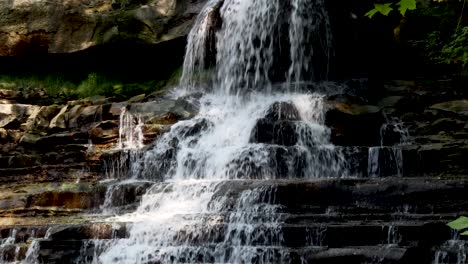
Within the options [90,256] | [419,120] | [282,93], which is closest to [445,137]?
[419,120]

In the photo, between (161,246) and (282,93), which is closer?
(161,246)

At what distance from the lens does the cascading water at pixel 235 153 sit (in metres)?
6.63

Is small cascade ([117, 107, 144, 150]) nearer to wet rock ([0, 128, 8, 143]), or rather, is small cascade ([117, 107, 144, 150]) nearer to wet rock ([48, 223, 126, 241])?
wet rock ([0, 128, 8, 143])

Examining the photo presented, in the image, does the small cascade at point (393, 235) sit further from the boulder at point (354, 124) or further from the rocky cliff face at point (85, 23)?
the rocky cliff face at point (85, 23)

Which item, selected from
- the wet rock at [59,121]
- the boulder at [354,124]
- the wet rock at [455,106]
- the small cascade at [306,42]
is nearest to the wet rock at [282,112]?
the boulder at [354,124]

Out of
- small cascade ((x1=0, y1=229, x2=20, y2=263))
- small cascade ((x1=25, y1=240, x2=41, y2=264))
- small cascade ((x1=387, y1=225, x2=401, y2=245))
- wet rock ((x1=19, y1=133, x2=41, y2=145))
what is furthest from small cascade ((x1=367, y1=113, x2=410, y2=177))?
wet rock ((x1=19, y1=133, x2=41, y2=145))

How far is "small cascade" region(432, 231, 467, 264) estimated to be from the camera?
219 inches

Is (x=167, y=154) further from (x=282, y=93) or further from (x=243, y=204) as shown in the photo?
(x=282, y=93)

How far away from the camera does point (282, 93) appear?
1189 centimetres

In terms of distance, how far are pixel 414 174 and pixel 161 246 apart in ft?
11.7

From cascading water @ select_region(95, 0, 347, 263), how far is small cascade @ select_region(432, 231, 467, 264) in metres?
1.44

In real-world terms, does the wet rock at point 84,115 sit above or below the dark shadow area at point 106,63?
below

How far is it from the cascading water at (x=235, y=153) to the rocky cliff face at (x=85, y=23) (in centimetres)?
73

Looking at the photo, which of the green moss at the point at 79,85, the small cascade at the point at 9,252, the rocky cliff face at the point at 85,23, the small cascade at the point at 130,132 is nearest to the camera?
the small cascade at the point at 9,252
